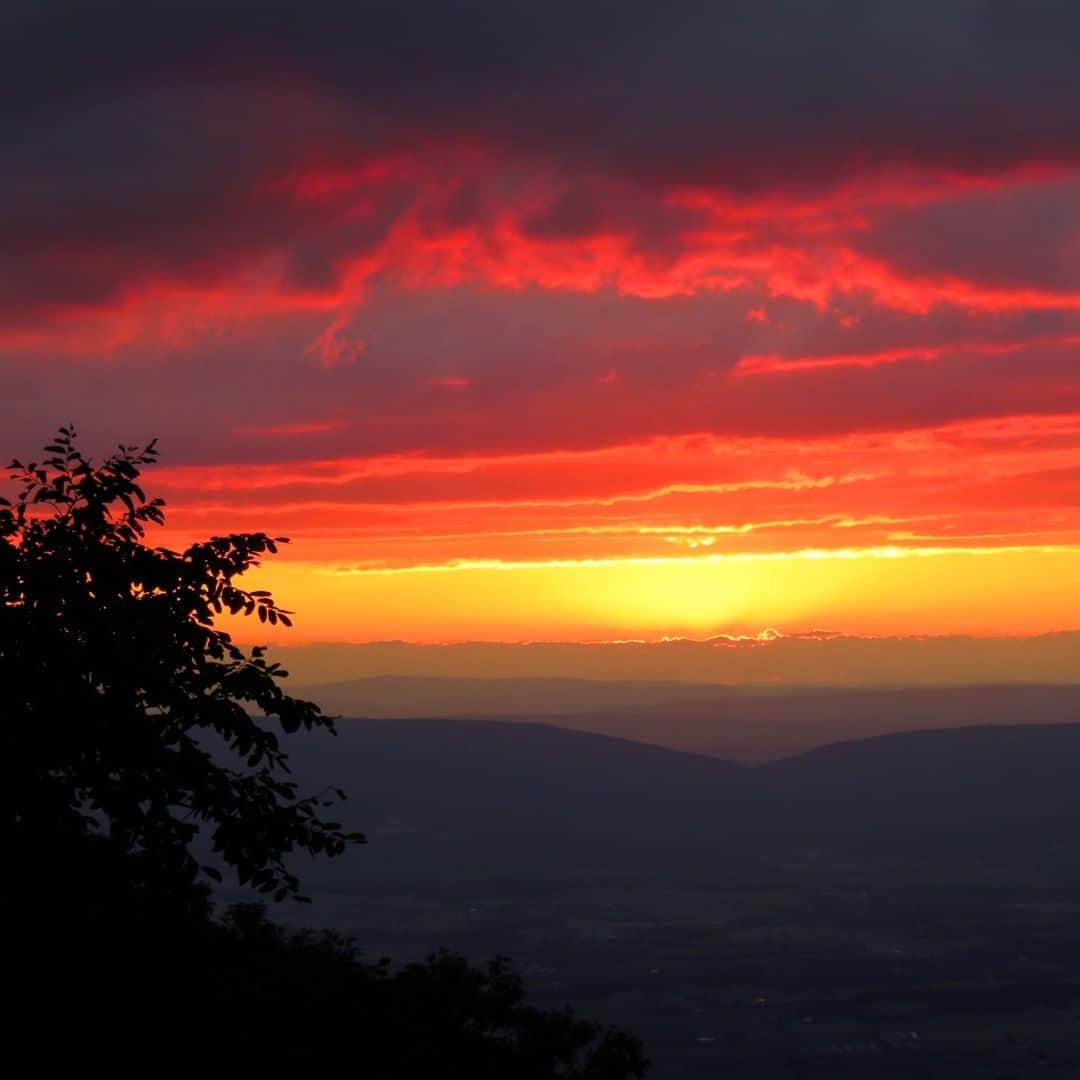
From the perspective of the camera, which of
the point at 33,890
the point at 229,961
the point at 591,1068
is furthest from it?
the point at 591,1068

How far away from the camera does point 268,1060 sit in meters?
28.2

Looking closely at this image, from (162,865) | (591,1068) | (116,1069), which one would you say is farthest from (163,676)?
(591,1068)

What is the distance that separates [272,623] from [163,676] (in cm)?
295

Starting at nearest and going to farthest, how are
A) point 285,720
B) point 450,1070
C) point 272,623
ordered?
point 285,720 < point 272,623 < point 450,1070

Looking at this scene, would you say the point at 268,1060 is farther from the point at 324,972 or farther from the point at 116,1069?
the point at 324,972

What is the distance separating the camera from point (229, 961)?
30906 millimetres

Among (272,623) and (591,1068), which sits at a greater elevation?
(272,623)

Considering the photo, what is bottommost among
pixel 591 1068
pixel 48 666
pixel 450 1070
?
pixel 591 1068

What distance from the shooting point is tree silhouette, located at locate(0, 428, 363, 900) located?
24250 mm

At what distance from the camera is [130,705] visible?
25.1m

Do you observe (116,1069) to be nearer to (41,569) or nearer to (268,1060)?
(268,1060)

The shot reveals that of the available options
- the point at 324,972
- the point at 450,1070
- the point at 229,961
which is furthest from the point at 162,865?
the point at 324,972

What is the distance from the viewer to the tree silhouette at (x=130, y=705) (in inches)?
955

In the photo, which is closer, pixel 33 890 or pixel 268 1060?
pixel 33 890
